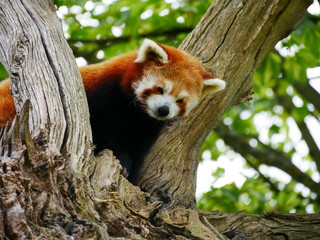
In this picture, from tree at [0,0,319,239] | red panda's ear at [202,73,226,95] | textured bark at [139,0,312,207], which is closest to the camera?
tree at [0,0,319,239]

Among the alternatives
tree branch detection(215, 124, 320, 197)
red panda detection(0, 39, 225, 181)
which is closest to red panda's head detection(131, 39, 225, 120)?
red panda detection(0, 39, 225, 181)

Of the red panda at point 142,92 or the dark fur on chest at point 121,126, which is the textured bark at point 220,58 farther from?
the dark fur on chest at point 121,126

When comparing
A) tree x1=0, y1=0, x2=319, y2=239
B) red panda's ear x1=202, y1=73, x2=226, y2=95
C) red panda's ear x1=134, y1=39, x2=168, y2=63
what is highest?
red panda's ear x1=134, y1=39, x2=168, y2=63

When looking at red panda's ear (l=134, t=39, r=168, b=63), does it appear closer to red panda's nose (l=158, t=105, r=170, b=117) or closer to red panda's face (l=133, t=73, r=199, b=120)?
red panda's face (l=133, t=73, r=199, b=120)

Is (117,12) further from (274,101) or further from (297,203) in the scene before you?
(297,203)

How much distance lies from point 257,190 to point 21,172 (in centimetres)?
502

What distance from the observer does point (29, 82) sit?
301cm

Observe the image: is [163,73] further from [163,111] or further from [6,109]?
[6,109]

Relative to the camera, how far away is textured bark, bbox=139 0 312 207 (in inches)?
155

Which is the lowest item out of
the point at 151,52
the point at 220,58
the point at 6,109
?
the point at 6,109

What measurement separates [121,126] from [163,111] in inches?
17.1

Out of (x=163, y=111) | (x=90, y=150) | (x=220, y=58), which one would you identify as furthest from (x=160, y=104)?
(x=90, y=150)

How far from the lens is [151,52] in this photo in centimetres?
439

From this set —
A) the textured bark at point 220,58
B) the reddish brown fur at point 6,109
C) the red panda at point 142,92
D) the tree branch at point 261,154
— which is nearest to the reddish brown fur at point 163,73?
the red panda at point 142,92
